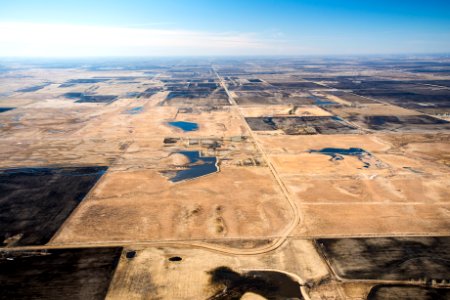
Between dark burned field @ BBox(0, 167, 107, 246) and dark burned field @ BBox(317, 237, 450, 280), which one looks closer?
dark burned field @ BBox(317, 237, 450, 280)

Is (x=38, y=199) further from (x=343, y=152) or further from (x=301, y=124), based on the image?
(x=301, y=124)

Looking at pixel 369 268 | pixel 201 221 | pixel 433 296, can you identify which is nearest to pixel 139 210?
pixel 201 221

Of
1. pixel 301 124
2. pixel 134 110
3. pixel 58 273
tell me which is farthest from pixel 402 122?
pixel 58 273

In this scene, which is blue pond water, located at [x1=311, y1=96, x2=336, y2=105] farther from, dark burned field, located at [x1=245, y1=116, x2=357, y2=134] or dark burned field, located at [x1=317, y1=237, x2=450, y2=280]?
dark burned field, located at [x1=317, y1=237, x2=450, y2=280]

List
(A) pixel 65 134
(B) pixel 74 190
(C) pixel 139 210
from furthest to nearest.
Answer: (A) pixel 65 134 < (B) pixel 74 190 < (C) pixel 139 210

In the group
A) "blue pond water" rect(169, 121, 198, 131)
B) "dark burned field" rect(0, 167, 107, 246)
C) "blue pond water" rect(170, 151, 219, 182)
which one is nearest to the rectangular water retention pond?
"blue pond water" rect(170, 151, 219, 182)

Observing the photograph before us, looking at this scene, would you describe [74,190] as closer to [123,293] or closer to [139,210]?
[139,210]

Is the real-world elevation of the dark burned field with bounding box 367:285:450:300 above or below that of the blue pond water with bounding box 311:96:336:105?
below
